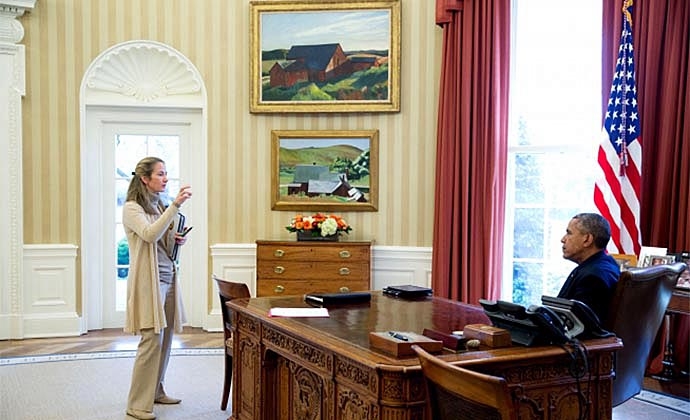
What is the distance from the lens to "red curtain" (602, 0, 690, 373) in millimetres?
4730

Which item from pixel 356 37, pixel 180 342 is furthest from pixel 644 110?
pixel 180 342

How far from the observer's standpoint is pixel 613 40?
5.13 m

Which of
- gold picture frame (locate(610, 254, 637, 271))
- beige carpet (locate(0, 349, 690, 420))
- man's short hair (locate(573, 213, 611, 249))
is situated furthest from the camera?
gold picture frame (locate(610, 254, 637, 271))

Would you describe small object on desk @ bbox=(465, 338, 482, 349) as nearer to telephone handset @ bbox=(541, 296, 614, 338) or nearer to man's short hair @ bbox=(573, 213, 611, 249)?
telephone handset @ bbox=(541, 296, 614, 338)

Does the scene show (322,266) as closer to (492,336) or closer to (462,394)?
(492,336)

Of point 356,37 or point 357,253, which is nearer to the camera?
point 357,253

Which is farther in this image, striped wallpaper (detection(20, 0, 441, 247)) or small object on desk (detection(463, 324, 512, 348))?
striped wallpaper (detection(20, 0, 441, 247))

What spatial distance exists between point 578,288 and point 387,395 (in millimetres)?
1415

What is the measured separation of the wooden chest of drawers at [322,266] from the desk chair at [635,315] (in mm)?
2925

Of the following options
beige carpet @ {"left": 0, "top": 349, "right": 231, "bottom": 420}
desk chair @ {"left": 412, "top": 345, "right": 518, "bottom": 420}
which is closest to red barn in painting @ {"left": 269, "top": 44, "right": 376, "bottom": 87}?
beige carpet @ {"left": 0, "top": 349, "right": 231, "bottom": 420}

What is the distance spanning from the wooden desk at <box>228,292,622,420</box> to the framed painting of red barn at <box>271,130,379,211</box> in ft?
9.35

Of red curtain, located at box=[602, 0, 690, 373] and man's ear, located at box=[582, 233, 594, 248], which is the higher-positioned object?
red curtain, located at box=[602, 0, 690, 373]

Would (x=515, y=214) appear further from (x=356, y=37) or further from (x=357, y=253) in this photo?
(x=356, y=37)

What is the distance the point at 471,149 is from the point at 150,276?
3270mm
